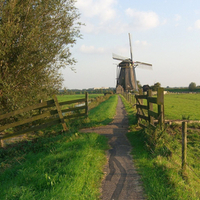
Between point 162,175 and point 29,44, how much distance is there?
8688 millimetres

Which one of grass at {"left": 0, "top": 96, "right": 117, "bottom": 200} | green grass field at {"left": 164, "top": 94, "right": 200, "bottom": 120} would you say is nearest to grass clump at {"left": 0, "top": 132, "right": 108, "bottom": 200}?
grass at {"left": 0, "top": 96, "right": 117, "bottom": 200}

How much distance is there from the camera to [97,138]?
8.96m

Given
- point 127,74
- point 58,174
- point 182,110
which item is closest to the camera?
point 58,174

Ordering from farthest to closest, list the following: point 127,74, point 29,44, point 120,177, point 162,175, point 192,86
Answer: point 192,86 < point 127,74 < point 29,44 < point 120,177 < point 162,175

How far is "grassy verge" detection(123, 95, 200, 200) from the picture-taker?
4465 millimetres

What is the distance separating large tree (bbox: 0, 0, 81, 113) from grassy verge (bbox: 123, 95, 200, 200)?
274 inches

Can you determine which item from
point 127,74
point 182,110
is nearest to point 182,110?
point 182,110

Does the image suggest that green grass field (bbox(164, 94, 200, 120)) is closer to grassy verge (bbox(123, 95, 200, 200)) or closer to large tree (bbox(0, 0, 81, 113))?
grassy verge (bbox(123, 95, 200, 200))

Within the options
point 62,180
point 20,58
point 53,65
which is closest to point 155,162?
point 62,180

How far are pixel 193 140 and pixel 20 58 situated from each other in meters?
9.50

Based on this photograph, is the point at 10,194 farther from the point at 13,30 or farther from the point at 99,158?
the point at 13,30

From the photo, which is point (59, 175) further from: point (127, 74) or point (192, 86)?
point (192, 86)

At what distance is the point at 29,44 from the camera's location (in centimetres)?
1035

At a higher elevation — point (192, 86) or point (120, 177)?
point (192, 86)
